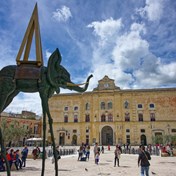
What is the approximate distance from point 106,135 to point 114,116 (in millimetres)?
4382

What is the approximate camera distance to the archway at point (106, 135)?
42625mm

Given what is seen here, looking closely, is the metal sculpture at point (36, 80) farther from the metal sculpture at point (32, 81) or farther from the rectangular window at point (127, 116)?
the rectangular window at point (127, 116)

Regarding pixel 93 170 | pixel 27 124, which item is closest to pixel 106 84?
pixel 27 124

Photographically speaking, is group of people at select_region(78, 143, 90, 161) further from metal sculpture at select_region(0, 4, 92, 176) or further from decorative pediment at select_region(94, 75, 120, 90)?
decorative pediment at select_region(94, 75, 120, 90)

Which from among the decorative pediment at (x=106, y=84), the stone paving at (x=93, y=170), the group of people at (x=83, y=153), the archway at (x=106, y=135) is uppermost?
the decorative pediment at (x=106, y=84)

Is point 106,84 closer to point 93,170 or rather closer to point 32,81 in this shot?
point 93,170

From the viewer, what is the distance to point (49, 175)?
9906 millimetres

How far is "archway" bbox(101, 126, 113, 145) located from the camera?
4262 centimetres

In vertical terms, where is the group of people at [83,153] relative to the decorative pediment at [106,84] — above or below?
below

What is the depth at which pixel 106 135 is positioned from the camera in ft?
141

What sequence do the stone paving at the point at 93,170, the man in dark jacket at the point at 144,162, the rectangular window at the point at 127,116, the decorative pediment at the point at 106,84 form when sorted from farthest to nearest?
the decorative pediment at the point at 106,84 → the rectangular window at the point at 127,116 → the stone paving at the point at 93,170 → the man in dark jacket at the point at 144,162

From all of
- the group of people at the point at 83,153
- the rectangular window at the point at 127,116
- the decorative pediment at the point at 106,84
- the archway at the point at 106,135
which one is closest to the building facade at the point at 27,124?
the archway at the point at 106,135

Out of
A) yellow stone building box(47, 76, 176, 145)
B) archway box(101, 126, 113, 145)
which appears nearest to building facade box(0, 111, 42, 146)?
yellow stone building box(47, 76, 176, 145)

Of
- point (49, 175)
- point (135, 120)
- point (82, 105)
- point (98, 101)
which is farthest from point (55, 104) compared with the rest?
point (49, 175)
